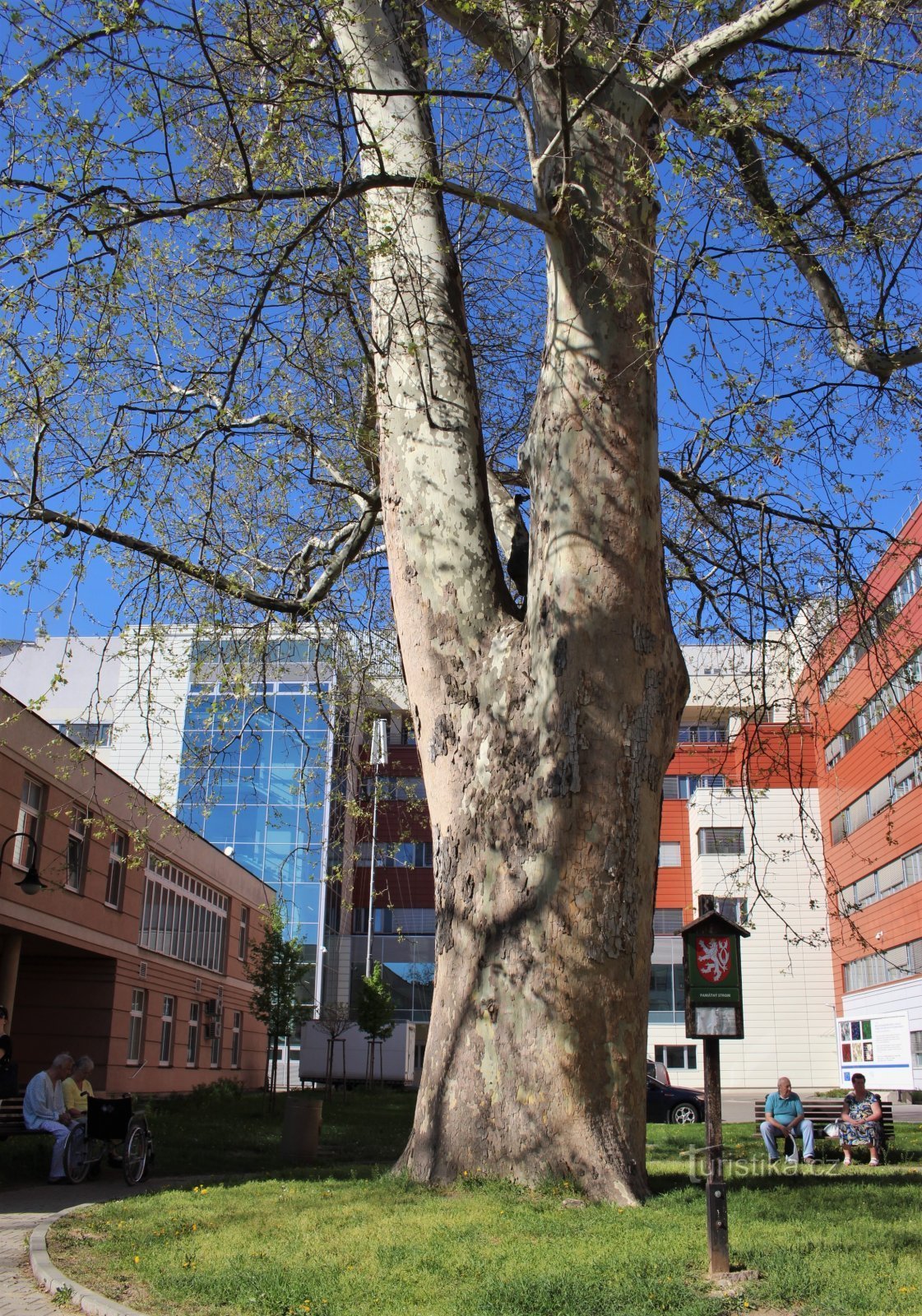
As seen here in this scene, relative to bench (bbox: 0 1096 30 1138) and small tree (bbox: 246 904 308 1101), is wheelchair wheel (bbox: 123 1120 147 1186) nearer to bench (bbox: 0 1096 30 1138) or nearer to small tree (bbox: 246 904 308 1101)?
bench (bbox: 0 1096 30 1138)

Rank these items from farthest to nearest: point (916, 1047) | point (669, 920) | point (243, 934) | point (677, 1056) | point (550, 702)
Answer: point (669, 920)
point (677, 1056)
point (243, 934)
point (916, 1047)
point (550, 702)

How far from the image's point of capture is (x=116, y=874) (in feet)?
80.8

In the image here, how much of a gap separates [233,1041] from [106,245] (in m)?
32.9

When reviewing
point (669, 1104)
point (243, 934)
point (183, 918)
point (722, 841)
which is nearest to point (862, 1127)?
point (669, 1104)

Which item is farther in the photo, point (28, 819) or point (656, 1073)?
point (656, 1073)

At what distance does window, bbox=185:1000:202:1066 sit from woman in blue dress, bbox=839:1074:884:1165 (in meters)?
21.7

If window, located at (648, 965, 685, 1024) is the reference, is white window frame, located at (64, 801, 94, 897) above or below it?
above

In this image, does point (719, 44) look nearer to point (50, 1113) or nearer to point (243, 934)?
point (50, 1113)

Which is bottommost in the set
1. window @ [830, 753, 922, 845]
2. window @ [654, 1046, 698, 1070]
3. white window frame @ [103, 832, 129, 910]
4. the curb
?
window @ [654, 1046, 698, 1070]

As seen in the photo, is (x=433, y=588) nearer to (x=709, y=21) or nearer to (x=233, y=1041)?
(x=709, y=21)

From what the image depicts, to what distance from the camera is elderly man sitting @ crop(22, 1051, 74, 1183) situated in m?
10.8

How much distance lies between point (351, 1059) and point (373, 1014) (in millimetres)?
1822

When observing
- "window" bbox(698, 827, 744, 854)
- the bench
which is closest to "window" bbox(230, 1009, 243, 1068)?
"window" bbox(698, 827, 744, 854)

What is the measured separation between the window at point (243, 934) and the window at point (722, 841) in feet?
57.4
